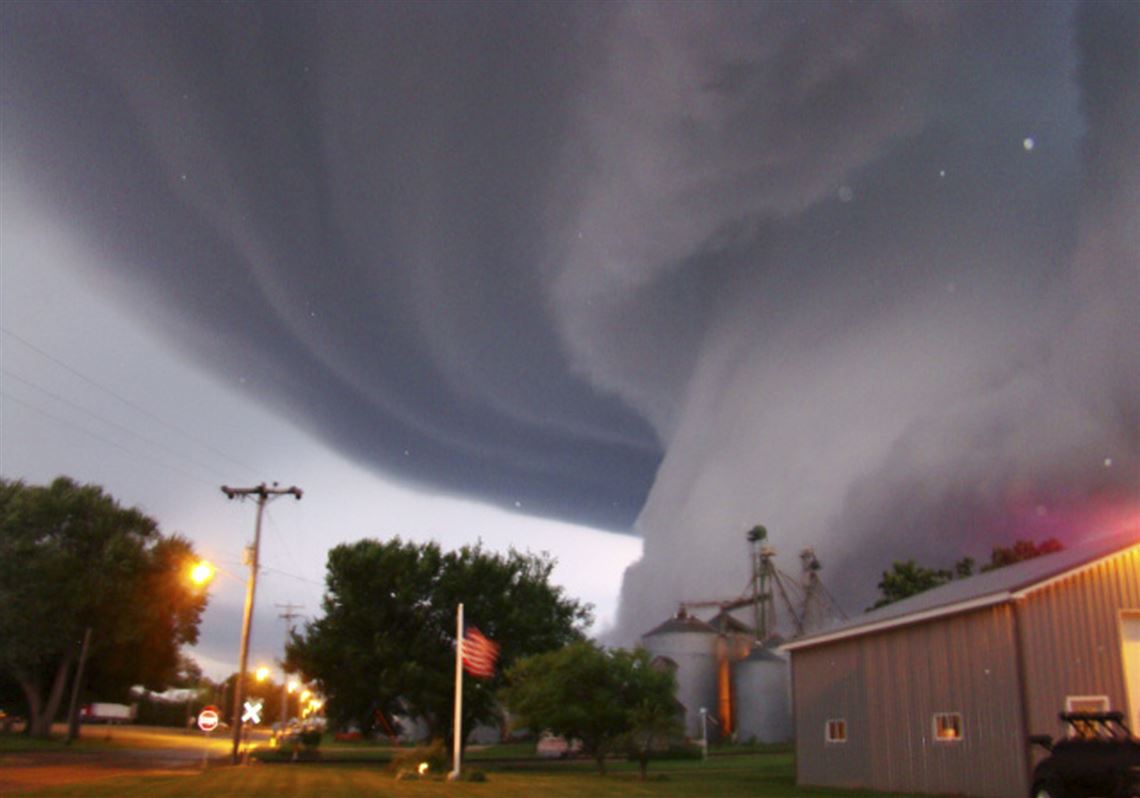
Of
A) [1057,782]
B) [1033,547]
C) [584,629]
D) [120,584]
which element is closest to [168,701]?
[120,584]

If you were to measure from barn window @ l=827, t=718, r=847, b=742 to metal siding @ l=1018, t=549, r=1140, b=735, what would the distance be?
27.8 feet

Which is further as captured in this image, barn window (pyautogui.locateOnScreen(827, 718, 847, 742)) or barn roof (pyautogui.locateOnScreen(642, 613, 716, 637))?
barn roof (pyautogui.locateOnScreen(642, 613, 716, 637))

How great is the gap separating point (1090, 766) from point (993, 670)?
227 inches

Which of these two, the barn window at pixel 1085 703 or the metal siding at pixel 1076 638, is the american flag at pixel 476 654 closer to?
the metal siding at pixel 1076 638

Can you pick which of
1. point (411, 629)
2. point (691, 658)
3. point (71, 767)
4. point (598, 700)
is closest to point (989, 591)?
point (598, 700)

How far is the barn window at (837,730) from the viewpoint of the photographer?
31.7 metres

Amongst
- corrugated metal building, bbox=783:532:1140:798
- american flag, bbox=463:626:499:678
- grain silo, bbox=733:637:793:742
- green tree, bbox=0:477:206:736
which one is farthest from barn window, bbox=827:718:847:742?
grain silo, bbox=733:637:793:742

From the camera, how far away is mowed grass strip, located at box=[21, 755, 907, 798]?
84.8 feet

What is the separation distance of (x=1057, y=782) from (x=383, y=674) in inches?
1676

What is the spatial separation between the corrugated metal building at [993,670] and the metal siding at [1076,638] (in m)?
0.02

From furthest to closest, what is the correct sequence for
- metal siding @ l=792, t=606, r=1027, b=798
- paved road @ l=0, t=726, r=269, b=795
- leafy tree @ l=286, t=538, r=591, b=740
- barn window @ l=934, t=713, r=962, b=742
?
1. leafy tree @ l=286, t=538, r=591, b=740
2. paved road @ l=0, t=726, r=269, b=795
3. barn window @ l=934, t=713, r=962, b=742
4. metal siding @ l=792, t=606, r=1027, b=798

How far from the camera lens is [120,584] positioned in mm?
65250

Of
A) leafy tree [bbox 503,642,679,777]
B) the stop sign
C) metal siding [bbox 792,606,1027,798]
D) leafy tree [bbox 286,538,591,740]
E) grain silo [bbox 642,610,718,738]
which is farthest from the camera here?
grain silo [bbox 642,610,718,738]

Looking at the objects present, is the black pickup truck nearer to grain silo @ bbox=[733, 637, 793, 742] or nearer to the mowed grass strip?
the mowed grass strip
